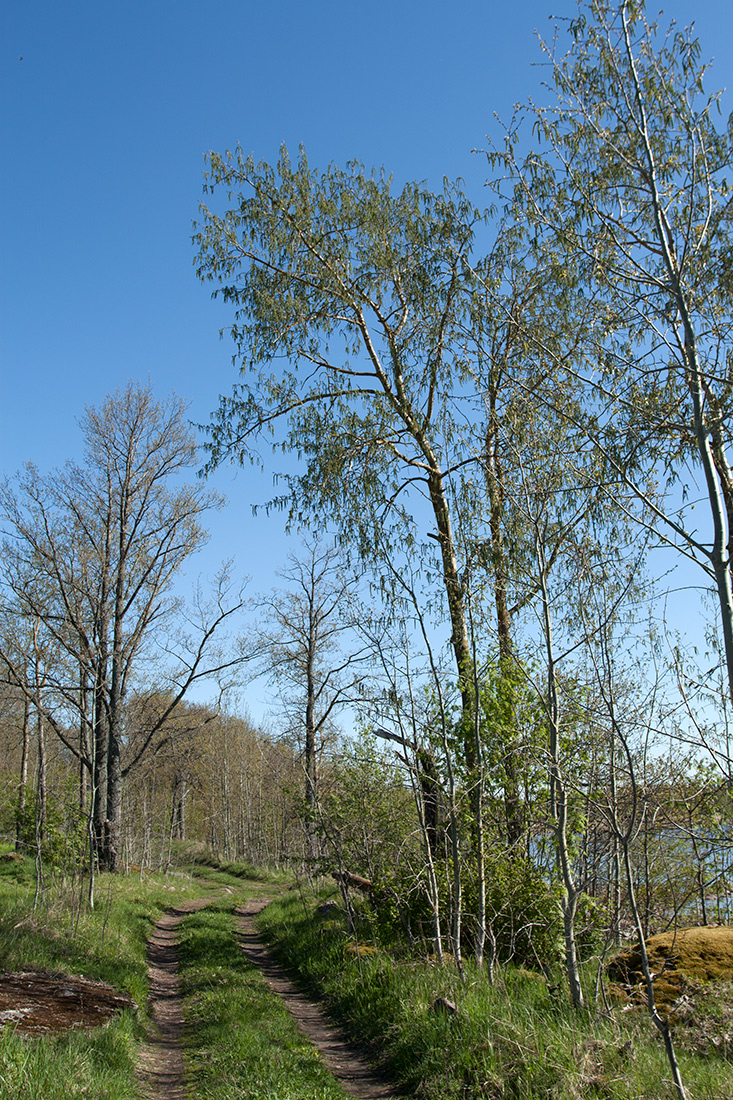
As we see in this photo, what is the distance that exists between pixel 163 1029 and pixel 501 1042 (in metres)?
3.91

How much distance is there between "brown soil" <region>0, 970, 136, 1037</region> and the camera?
5723mm

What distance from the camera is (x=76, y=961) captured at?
836 centimetres

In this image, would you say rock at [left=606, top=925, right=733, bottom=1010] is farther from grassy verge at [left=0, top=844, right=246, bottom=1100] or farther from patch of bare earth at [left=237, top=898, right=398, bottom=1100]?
grassy verge at [left=0, top=844, right=246, bottom=1100]

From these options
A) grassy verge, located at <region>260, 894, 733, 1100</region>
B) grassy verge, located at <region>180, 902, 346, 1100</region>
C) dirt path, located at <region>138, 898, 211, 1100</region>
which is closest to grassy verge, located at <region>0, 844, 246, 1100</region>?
dirt path, located at <region>138, 898, 211, 1100</region>

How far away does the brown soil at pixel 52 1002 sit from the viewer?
18.8ft

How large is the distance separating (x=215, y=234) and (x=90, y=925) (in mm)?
10116

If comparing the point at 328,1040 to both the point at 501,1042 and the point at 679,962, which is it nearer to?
the point at 501,1042

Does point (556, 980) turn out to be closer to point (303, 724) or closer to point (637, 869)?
point (637, 869)

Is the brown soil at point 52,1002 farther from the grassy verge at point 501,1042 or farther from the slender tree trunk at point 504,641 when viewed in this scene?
the slender tree trunk at point 504,641

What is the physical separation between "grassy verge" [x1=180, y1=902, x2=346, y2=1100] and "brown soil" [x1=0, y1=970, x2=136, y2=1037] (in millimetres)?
857

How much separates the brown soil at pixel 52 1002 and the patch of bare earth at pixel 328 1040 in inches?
71.9

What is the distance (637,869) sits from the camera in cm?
616

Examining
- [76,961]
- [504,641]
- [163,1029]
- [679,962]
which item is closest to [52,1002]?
[163,1029]

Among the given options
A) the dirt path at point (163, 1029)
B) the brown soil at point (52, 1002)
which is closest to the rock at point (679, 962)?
the dirt path at point (163, 1029)
